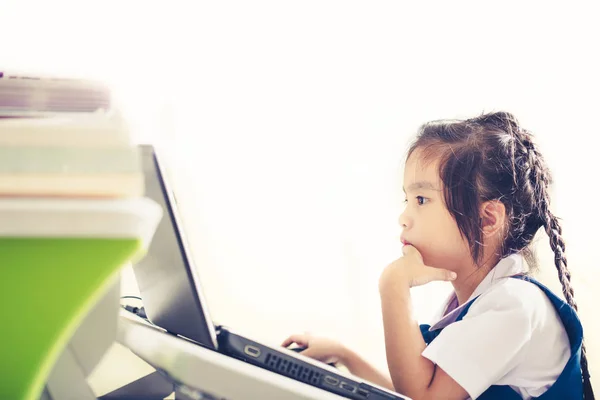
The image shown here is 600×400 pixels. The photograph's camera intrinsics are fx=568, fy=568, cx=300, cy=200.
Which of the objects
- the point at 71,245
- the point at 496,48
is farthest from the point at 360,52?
the point at 71,245

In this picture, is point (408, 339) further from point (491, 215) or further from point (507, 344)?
point (491, 215)

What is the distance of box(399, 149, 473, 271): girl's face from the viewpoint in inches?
37.0

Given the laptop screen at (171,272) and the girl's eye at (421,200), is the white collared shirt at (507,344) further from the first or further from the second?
the laptop screen at (171,272)

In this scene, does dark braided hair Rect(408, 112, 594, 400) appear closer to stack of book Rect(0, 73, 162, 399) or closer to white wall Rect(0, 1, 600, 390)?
white wall Rect(0, 1, 600, 390)

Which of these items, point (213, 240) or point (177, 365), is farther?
point (213, 240)

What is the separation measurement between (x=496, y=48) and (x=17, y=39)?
3.12ft

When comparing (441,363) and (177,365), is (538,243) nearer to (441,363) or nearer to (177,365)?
(441,363)

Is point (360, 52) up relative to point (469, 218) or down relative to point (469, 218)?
up

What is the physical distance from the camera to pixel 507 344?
0.78 m

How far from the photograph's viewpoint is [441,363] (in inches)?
31.0

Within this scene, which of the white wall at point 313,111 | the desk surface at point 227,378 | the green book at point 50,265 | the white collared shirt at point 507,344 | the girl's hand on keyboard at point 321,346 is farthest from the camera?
the white wall at point 313,111

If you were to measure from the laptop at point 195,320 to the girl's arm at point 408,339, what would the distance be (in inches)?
9.4

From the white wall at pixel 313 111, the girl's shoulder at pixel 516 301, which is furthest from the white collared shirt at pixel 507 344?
the white wall at pixel 313 111

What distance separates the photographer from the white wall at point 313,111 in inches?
41.8
